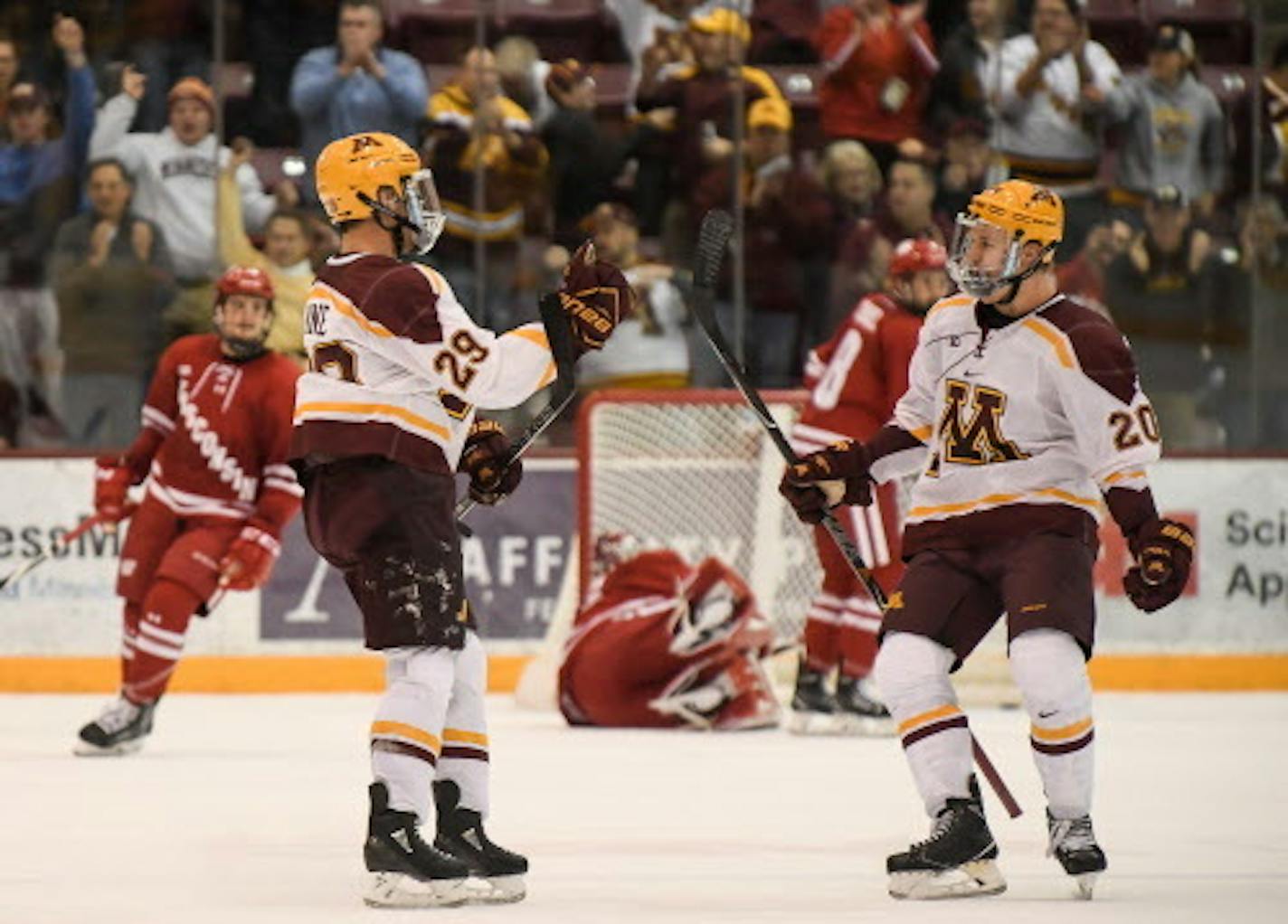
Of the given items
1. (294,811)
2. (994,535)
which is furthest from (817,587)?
(994,535)

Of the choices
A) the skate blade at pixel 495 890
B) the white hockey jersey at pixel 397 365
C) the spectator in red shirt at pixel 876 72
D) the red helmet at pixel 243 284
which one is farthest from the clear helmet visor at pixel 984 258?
the spectator in red shirt at pixel 876 72

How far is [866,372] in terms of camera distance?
811 centimetres

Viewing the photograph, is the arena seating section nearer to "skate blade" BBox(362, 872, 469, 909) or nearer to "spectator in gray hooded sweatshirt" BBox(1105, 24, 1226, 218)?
"spectator in gray hooded sweatshirt" BBox(1105, 24, 1226, 218)

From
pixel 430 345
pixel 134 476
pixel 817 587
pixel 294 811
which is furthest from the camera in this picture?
pixel 817 587

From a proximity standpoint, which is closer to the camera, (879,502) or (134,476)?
(134,476)

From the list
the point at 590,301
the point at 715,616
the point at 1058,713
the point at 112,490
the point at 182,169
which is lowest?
the point at 715,616

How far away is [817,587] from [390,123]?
2268 millimetres

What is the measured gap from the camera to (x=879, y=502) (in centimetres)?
833

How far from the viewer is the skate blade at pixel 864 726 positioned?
8.11 meters

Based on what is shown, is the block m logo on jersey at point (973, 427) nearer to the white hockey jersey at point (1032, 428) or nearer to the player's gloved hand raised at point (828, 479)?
the white hockey jersey at point (1032, 428)

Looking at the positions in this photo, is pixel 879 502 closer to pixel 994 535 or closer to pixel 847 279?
pixel 847 279

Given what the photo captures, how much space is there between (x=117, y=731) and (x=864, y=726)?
207 cm

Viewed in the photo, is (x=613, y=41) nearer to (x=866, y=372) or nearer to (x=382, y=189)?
(x=866, y=372)

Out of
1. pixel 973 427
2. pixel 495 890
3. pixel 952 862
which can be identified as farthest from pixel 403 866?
pixel 973 427
